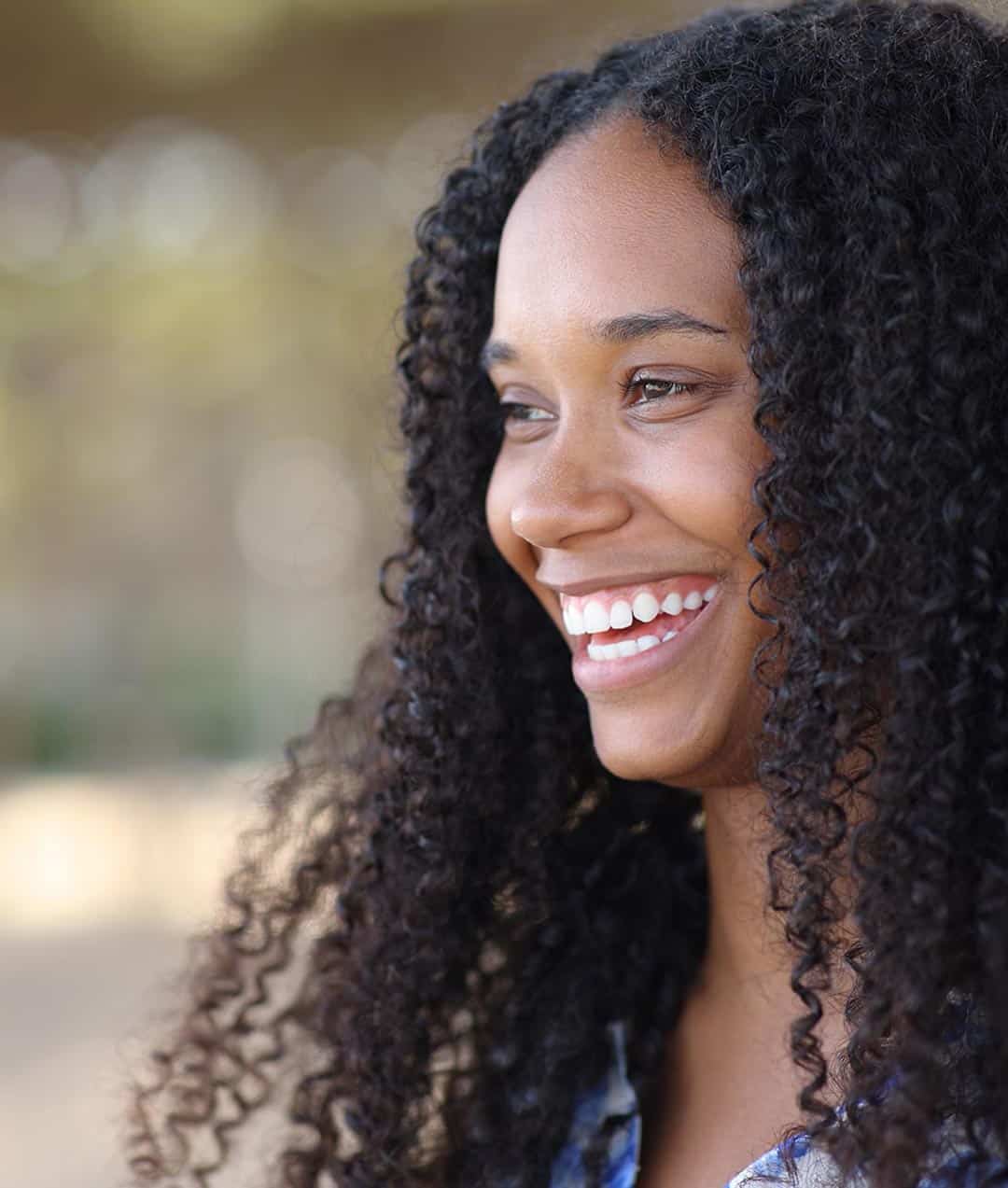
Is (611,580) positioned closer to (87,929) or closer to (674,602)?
(674,602)

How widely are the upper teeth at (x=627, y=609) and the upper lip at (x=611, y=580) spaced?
11mm

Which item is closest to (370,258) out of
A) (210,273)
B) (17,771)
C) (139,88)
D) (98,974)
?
(210,273)

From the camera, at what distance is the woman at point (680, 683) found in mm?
1301

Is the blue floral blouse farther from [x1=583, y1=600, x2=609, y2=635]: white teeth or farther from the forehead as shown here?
the forehead

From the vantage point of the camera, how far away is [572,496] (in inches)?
59.1

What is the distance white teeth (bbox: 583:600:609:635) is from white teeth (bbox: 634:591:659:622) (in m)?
0.04

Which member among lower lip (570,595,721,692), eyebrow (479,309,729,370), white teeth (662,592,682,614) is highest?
eyebrow (479,309,729,370)

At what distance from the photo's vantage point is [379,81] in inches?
277

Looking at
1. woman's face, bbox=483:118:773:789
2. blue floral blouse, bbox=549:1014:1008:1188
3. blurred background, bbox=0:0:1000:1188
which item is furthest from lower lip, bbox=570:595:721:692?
blurred background, bbox=0:0:1000:1188

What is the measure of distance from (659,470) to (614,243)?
0.21 meters

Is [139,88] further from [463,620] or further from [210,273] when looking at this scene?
[463,620]

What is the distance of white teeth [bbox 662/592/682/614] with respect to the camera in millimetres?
1490

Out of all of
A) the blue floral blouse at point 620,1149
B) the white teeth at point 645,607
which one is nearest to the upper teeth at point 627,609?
the white teeth at point 645,607

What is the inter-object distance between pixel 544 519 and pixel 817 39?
51cm
